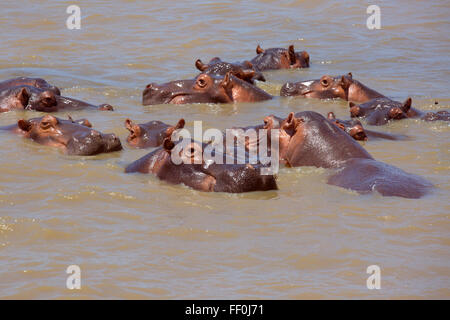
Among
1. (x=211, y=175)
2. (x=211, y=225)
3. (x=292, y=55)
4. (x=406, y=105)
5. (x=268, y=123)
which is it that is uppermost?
(x=292, y=55)

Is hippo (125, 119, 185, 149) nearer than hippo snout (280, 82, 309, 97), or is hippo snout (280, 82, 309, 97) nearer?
hippo (125, 119, 185, 149)

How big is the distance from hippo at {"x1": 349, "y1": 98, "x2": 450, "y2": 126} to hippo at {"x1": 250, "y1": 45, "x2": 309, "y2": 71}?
3931 millimetres

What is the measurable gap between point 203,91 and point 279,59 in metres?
3.37

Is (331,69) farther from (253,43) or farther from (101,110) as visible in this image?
(101,110)

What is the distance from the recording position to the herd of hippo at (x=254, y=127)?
24.0 ft

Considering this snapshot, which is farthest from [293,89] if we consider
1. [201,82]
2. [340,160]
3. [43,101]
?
[340,160]

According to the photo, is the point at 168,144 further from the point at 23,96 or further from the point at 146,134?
the point at 23,96

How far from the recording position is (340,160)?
7.85 metres

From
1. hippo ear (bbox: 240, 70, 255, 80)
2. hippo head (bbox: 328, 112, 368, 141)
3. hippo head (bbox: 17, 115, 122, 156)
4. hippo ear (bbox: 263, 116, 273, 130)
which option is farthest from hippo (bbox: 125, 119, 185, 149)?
hippo ear (bbox: 240, 70, 255, 80)

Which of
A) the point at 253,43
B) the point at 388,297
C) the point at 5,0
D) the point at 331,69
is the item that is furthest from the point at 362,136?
the point at 5,0

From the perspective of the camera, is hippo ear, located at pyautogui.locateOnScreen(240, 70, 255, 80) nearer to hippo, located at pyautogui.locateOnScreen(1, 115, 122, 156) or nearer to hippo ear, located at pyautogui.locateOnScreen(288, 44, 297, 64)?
hippo ear, located at pyautogui.locateOnScreen(288, 44, 297, 64)

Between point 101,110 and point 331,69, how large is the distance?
5.26m

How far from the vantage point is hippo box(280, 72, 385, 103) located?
1245 cm

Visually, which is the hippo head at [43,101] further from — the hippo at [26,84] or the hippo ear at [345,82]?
the hippo ear at [345,82]
